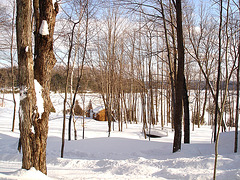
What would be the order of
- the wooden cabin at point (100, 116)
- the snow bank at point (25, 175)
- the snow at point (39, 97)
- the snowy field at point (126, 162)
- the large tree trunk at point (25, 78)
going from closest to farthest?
the snow bank at point (25, 175) < the large tree trunk at point (25, 78) < the snow at point (39, 97) < the snowy field at point (126, 162) < the wooden cabin at point (100, 116)

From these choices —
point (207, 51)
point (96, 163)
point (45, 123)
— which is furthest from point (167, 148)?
point (207, 51)

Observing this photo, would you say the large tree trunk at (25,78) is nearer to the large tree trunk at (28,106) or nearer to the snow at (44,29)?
the large tree trunk at (28,106)

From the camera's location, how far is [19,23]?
2580mm

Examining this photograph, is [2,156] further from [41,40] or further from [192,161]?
[192,161]

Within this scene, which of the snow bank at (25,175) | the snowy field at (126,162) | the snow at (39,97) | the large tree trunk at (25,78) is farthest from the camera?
the snowy field at (126,162)

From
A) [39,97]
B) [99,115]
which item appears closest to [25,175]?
[39,97]

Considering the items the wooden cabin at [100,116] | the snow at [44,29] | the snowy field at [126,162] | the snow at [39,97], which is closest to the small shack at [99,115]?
the wooden cabin at [100,116]

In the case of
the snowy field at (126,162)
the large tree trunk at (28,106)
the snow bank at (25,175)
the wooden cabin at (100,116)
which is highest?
the large tree trunk at (28,106)

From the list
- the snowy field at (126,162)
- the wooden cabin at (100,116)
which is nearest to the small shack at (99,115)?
the wooden cabin at (100,116)

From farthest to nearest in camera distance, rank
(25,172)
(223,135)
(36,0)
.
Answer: (223,135) → (36,0) → (25,172)

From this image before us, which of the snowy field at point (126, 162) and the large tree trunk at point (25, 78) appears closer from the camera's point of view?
the large tree trunk at point (25, 78)

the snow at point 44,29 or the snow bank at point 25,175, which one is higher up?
the snow at point 44,29

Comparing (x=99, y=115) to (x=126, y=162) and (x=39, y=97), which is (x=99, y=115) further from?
(x=39, y=97)

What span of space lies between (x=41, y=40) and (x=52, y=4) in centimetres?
60
